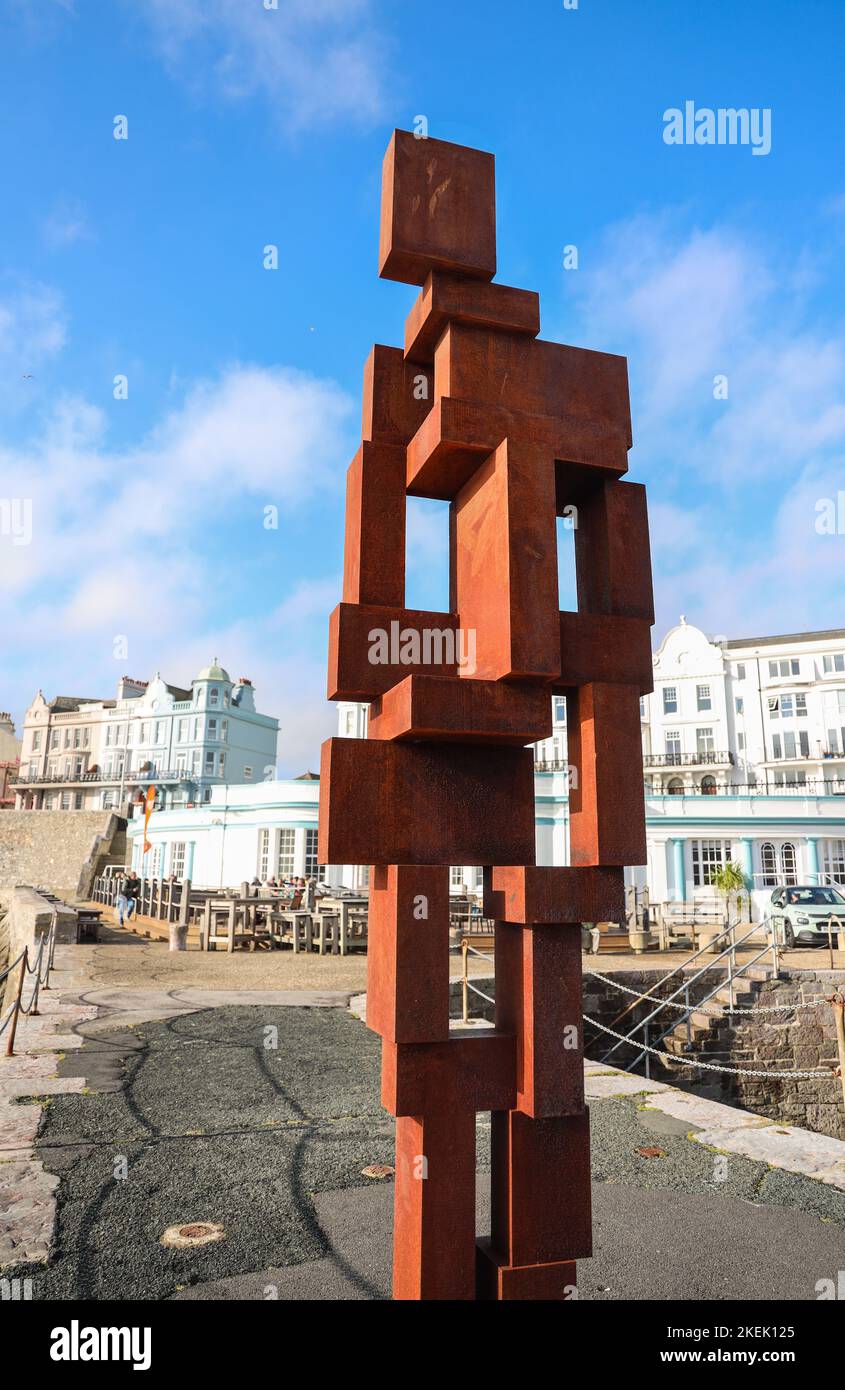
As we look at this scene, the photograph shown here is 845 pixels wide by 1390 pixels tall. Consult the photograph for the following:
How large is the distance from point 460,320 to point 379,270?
47cm

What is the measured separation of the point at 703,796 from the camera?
3306cm

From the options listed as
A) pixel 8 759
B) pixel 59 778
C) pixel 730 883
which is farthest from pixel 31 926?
pixel 8 759

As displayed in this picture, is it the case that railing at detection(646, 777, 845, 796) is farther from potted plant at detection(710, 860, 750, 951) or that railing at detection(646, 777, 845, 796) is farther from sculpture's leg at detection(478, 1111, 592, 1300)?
sculpture's leg at detection(478, 1111, 592, 1300)

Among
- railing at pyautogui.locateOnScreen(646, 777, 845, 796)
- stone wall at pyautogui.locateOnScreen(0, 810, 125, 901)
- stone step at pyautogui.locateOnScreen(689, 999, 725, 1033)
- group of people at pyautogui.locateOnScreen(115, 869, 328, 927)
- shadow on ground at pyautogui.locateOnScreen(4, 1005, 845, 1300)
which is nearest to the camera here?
shadow on ground at pyautogui.locateOnScreen(4, 1005, 845, 1300)

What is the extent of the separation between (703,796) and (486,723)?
1278 inches

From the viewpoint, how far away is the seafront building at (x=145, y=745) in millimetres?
60719

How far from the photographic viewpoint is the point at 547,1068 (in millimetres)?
2691

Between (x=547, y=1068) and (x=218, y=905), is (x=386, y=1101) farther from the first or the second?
(x=218, y=905)

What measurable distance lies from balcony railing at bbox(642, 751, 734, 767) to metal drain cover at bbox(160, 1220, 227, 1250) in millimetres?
45750

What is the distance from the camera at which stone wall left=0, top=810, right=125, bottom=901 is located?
52.7 m

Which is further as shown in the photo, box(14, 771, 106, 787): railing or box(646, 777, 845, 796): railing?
box(14, 771, 106, 787): railing

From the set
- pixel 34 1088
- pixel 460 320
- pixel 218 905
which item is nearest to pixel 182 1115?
pixel 34 1088

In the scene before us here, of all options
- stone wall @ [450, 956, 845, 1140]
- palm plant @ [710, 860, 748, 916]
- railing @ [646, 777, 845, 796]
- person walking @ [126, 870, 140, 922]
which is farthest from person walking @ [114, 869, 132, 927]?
railing @ [646, 777, 845, 796]

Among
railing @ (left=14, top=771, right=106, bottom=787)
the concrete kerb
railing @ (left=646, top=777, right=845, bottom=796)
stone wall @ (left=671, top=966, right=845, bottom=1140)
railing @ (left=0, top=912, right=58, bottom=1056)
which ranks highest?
railing @ (left=14, top=771, right=106, bottom=787)
